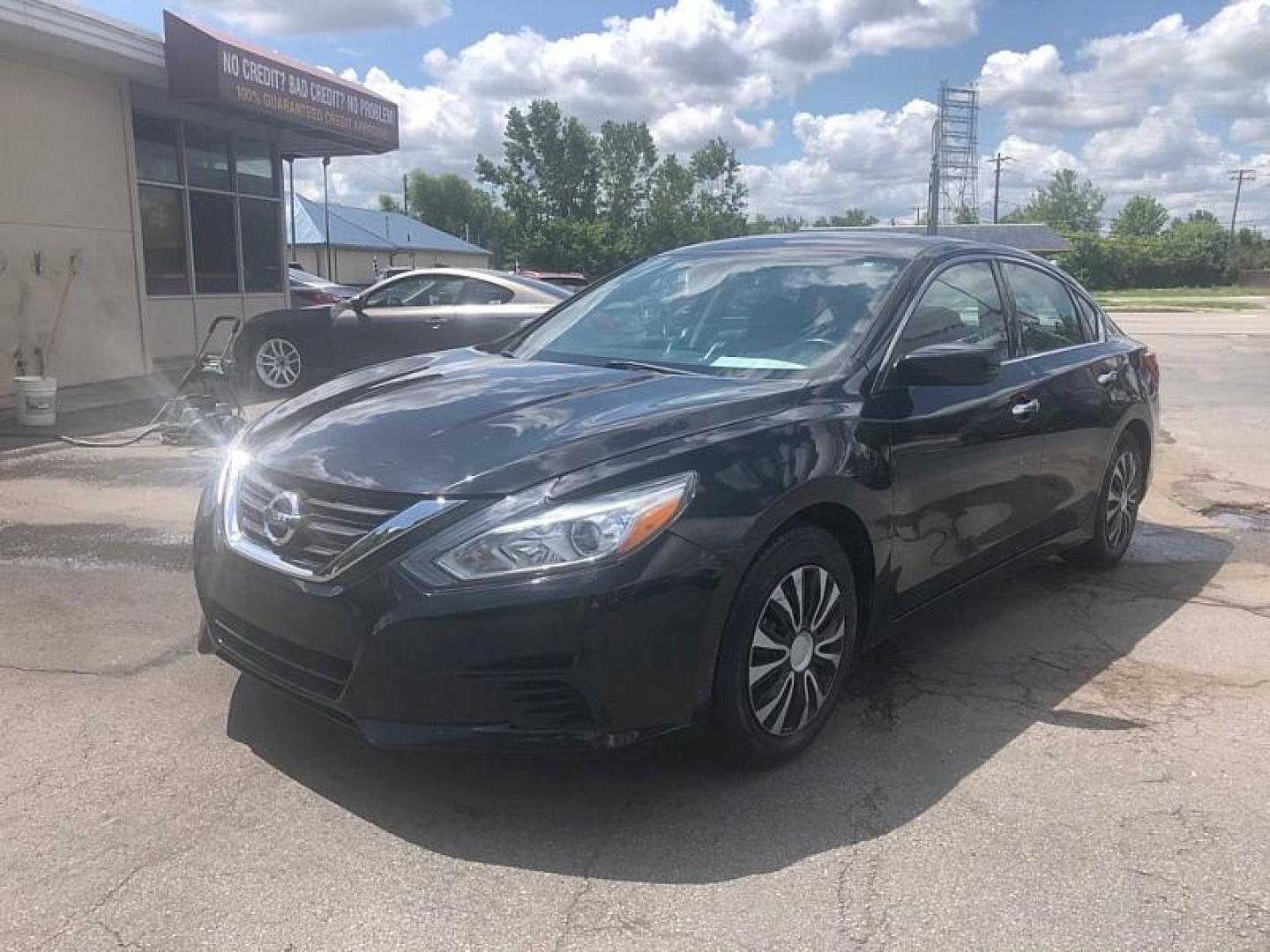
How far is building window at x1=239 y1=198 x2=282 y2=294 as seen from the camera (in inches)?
653

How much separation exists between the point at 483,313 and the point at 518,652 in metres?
8.93

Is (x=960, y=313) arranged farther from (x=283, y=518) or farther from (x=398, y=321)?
A: (x=398, y=321)

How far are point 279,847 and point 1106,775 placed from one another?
8.19 feet

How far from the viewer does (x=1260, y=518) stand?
688 centimetres

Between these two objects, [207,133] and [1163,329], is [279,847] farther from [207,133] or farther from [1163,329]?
[1163,329]

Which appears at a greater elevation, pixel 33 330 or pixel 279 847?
pixel 33 330

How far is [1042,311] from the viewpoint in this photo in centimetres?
495

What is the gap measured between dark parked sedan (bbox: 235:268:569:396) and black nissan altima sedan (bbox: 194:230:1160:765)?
6.81m

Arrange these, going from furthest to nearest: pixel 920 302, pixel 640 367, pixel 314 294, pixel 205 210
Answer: pixel 314 294
pixel 205 210
pixel 920 302
pixel 640 367

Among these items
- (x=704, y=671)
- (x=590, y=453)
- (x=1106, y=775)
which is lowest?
(x=1106, y=775)

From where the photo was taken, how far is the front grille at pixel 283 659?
288 centimetres

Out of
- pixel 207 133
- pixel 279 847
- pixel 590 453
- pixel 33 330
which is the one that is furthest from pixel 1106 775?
pixel 207 133

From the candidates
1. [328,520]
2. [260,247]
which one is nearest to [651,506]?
[328,520]

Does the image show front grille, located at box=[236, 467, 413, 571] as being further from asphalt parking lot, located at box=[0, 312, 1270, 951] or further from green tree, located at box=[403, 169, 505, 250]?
green tree, located at box=[403, 169, 505, 250]
